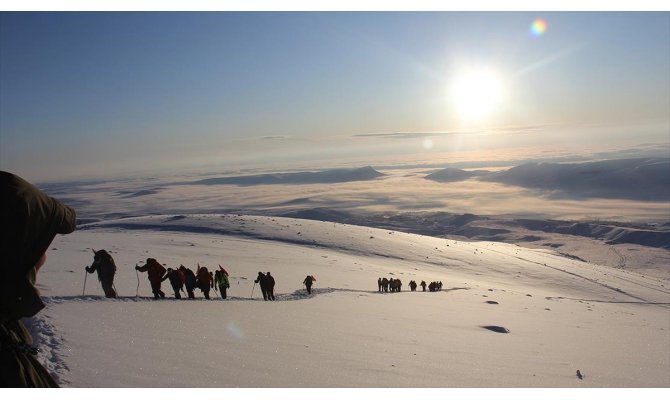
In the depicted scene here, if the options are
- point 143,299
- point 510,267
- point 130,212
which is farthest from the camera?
point 130,212

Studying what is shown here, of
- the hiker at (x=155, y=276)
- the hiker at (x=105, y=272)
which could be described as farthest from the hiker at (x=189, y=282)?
the hiker at (x=105, y=272)

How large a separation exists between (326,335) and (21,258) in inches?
284

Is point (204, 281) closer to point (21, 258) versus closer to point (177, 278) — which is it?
point (177, 278)

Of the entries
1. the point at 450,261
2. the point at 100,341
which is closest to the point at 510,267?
the point at 450,261

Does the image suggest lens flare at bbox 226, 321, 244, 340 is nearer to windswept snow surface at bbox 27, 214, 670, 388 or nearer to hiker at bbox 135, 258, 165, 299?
windswept snow surface at bbox 27, 214, 670, 388

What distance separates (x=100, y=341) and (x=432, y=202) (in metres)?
187

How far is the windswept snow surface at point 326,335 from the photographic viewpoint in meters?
5.93

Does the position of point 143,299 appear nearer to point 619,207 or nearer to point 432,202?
point 432,202

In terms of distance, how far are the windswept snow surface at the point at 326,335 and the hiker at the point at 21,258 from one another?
270cm

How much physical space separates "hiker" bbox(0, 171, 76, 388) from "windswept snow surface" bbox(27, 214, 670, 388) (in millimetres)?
A: 2698

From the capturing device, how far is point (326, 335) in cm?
898

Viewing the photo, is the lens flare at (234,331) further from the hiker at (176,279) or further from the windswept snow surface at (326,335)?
the hiker at (176,279)

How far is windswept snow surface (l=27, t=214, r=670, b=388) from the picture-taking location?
19.5 feet

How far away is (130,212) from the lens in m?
122
